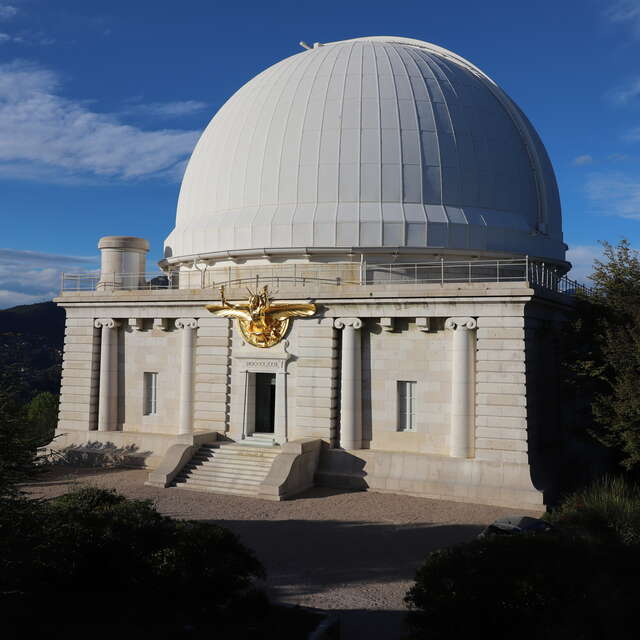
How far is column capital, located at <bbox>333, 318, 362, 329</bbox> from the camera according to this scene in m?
24.1

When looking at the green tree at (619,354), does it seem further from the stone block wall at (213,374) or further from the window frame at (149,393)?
the window frame at (149,393)

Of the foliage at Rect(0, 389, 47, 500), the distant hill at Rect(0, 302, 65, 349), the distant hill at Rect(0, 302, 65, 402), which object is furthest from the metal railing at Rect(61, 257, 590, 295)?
the distant hill at Rect(0, 302, 65, 349)

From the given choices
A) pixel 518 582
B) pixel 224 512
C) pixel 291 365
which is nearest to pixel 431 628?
pixel 518 582

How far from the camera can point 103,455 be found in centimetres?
2733

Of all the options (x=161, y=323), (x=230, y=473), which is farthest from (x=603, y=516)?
(x=161, y=323)

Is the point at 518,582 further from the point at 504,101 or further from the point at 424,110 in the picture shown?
the point at 504,101

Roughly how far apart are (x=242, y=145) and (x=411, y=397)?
1344cm

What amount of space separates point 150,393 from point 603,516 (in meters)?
18.1

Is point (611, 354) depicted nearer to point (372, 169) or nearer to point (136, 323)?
point (372, 169)

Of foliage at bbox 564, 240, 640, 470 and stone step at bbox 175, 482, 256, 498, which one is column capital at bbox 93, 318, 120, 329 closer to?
stone step at bbox 175, 482, 256, 498

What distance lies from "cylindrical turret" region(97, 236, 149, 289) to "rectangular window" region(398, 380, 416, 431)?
44.2 feet

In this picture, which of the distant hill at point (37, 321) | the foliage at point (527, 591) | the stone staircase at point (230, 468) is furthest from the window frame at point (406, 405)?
the distant hill at point (37, 321)

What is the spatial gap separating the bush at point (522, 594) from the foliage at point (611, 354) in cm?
975

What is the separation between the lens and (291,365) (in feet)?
82.7
